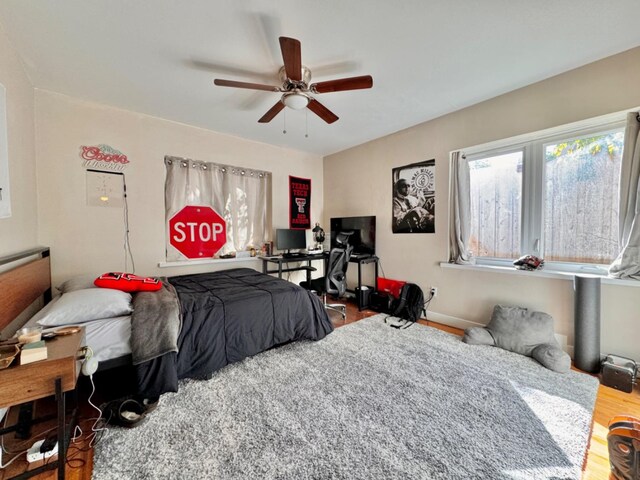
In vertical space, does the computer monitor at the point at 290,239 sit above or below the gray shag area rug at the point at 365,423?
above

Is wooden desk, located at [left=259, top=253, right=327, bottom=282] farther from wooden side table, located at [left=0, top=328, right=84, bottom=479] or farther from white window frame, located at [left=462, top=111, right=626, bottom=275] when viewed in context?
wooden side table, located at [left=0, top=328, right=84, bottom=479]

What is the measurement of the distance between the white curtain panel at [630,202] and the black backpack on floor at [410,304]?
179 centimetres

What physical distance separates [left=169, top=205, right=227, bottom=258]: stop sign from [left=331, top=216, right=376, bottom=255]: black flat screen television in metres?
1.98

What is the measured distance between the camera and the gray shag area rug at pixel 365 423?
1.27 m

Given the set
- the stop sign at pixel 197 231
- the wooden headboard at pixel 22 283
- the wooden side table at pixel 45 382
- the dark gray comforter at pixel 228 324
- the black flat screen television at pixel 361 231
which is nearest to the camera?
the wooden side table at pixel 45 382

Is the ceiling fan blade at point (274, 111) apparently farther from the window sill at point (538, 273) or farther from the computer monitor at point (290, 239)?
the window sill at point (538, 273)

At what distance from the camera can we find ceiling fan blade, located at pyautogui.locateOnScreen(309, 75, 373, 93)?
1.94 meters

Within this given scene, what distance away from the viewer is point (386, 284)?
3791mm

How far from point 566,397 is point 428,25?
9.21 ft

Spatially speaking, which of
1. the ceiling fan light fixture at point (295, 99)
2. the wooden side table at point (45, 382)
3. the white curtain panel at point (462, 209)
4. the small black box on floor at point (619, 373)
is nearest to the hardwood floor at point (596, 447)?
the small black box on floor at point (619, 373)

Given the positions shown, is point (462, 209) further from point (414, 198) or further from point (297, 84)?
point (297, 84)

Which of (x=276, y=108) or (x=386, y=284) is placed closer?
(x=276, y=108)

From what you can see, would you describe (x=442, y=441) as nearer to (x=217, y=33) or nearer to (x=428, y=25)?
(x=428, y=25)

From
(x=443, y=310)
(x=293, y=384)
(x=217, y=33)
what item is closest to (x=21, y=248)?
(x=217, y=33)
